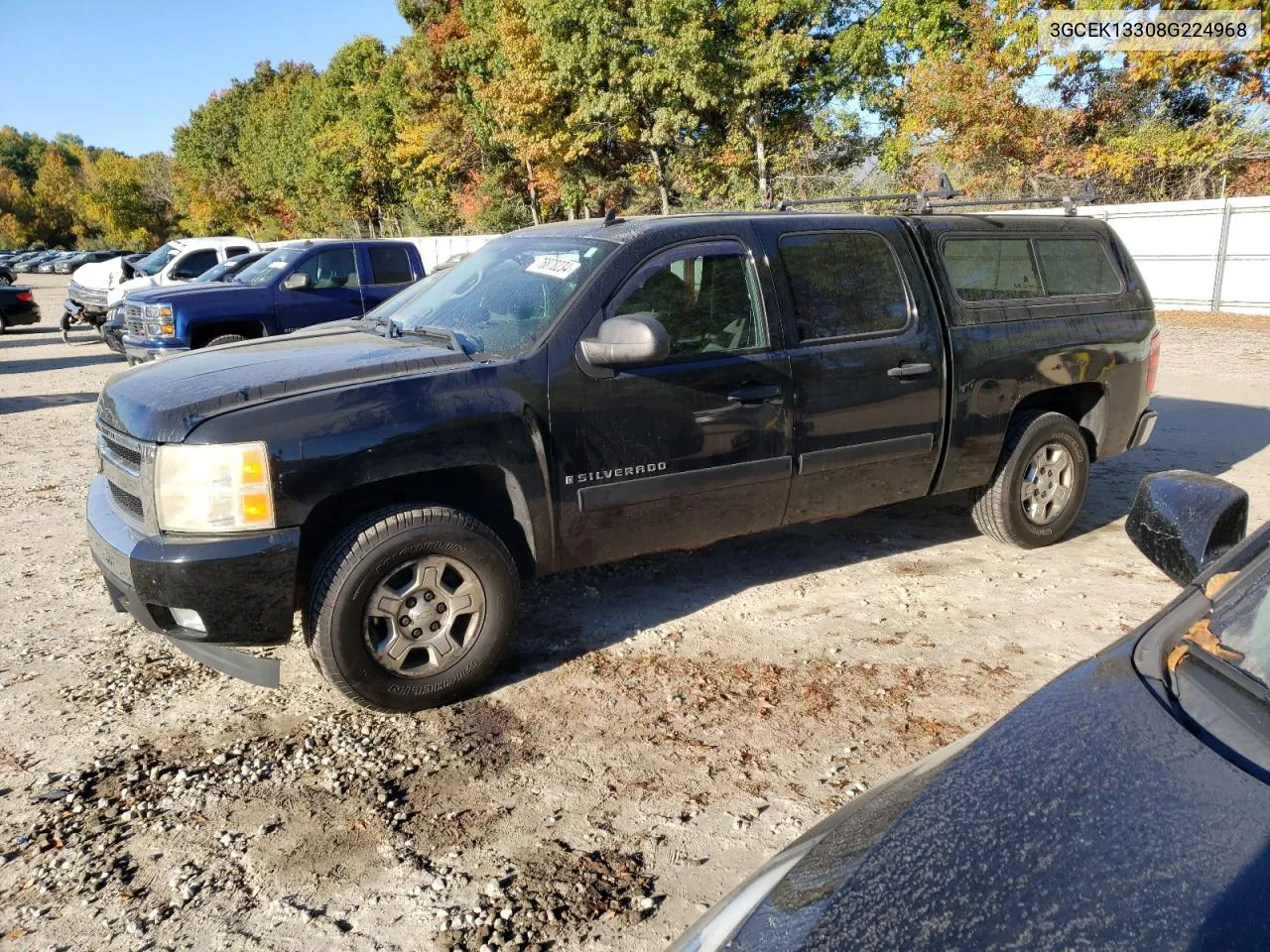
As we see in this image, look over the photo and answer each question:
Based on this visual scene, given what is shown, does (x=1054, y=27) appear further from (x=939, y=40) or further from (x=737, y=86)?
(x=737, y=86)

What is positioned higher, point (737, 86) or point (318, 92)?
point (318, 92)

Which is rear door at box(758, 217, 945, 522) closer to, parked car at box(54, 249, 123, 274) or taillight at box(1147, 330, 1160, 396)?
taillight at box(1147, 330, 1160, 396)

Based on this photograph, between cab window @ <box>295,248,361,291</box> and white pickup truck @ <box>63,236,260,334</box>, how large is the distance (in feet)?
21.1

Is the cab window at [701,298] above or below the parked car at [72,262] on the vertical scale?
below

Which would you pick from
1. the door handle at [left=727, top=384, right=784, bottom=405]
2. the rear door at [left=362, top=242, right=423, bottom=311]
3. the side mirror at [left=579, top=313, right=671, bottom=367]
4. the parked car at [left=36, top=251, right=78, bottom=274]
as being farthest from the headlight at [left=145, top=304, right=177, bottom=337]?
the parked car at [left=36, top=251, right=78, bottom=274]

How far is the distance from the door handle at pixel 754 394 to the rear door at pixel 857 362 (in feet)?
0.47

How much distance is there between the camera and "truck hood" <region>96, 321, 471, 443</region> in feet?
11.2

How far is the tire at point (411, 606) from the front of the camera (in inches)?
138

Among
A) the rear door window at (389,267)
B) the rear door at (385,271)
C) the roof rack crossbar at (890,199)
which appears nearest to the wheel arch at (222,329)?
the rear door at (385,271)

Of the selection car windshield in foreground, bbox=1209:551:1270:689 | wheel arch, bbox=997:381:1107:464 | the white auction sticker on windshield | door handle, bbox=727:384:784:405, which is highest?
the white auction sticker on windshield

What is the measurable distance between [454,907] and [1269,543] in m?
2.32

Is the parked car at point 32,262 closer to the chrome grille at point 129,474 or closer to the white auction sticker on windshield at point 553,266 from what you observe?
the chrome grille at point 129,474

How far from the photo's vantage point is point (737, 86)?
29.3 meters

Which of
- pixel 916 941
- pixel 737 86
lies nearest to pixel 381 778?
pixel 916 941
